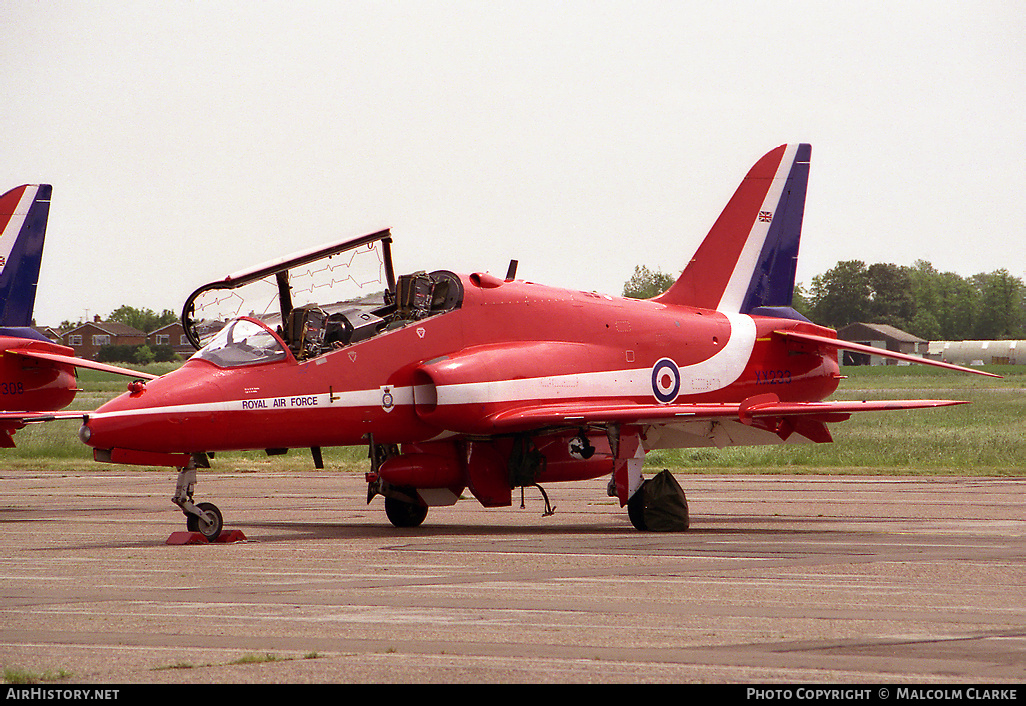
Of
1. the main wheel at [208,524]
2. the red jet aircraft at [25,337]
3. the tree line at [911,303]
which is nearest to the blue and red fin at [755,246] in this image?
the main wheel at [208,524]

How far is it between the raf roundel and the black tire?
219 cm

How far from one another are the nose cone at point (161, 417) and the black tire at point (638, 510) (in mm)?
5302

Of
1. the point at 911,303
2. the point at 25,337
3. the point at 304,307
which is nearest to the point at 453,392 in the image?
the point at 304,307

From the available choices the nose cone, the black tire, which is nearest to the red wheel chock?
the nose cone

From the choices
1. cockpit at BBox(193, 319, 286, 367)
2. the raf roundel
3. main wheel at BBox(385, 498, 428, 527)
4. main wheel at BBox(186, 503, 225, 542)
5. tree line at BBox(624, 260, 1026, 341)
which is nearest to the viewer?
main wheel at BBox(186, 503, 225, 542)

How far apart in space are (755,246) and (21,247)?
1254 centimetres

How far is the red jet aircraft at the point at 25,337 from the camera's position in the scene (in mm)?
20562

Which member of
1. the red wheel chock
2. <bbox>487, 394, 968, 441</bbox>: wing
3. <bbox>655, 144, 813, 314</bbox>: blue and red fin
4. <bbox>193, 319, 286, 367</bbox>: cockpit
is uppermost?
<bbox>655, 144, 813, 314</bbox>: blue and red fin

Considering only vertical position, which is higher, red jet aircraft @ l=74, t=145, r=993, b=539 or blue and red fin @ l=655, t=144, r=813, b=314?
blue and red fin @ l=655, t=144, r=813, b=314

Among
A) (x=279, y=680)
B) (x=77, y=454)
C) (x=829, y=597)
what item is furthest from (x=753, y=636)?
(x=77, y=454)

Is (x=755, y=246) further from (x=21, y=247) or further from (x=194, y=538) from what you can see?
(x=21, y=247)

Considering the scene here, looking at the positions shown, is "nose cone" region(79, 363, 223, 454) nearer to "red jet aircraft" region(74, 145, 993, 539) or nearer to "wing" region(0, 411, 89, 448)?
"red jet aircraft" region(74, 145, 993, 539)

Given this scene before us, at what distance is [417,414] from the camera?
15922 millimetres

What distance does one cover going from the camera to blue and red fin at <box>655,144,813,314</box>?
65.0ft
